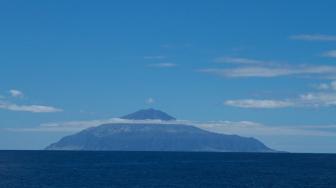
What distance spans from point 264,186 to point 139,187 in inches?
1033

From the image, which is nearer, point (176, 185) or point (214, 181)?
point (176, 185)

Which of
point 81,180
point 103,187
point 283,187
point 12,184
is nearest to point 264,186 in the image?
point 283,187

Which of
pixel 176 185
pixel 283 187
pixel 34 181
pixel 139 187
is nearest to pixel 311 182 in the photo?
pixel 283 187

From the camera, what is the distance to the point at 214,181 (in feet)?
461

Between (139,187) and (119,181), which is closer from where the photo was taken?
(139,187)

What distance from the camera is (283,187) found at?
12381 centimetres

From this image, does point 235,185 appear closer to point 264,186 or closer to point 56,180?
point 264,186

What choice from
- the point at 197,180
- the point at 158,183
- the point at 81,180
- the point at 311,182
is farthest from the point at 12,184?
the point at 311,182

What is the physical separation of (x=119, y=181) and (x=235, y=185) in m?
27.5

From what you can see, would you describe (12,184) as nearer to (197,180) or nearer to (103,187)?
(103,187)

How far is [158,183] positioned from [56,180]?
25.4m

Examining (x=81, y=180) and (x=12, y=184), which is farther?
(x=81, y=180)

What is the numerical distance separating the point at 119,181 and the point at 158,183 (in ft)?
33.3

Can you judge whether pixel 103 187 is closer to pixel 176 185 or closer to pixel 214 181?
pixel 176 185
